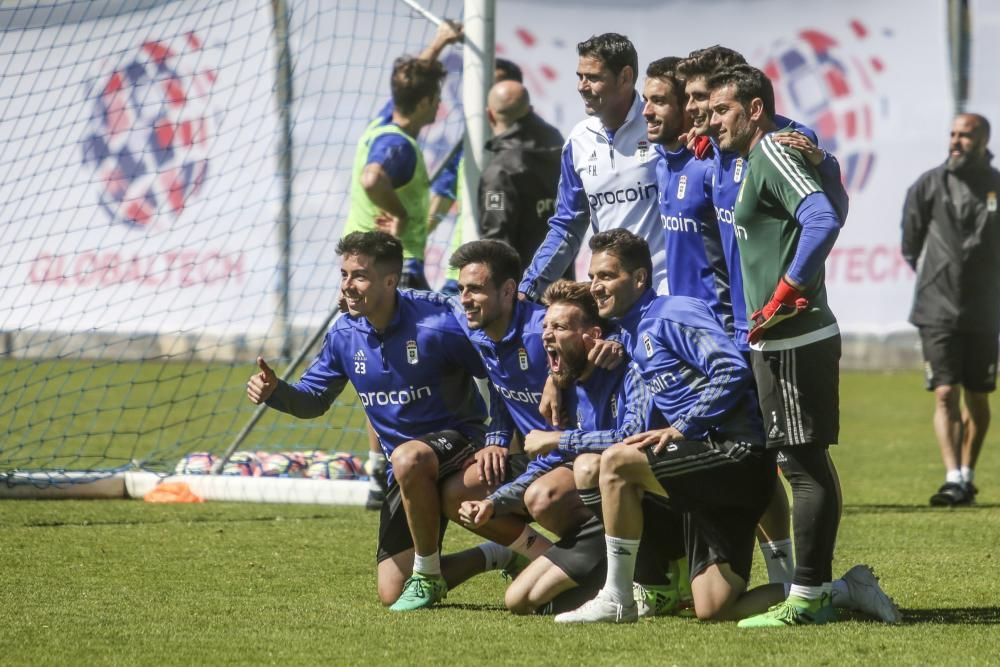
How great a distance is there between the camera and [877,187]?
18.5 m

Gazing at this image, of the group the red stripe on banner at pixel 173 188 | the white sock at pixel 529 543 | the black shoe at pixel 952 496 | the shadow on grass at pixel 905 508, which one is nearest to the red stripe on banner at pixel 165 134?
the red stripe on banner at pixel 173 188

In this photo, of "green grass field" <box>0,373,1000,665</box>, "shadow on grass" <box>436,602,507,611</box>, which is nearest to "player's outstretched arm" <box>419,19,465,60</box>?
"green grass field" <box>0,373,1000,665</box>

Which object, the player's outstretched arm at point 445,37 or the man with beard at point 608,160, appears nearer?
the man with beard at point 608,160

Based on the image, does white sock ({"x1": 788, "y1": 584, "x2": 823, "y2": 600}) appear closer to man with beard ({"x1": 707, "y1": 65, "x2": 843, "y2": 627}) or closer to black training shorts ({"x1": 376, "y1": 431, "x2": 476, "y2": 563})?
man with beard ({"x1": 707, "y1": 65, "x2": 843, "y2": 627})

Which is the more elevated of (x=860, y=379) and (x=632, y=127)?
(x=632, y=127)

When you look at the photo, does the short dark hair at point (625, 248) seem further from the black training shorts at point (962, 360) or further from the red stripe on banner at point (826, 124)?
the red stripe on banner at point (826, 124)

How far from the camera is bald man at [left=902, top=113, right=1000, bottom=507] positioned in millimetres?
9094

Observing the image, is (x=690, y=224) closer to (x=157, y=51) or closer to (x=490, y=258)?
(x=490, y=258)

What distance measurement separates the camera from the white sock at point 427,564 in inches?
230

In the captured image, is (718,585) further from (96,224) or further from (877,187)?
(877,187)

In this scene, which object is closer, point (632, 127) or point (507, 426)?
point (507, 426)

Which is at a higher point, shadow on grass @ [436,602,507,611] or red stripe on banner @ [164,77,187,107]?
red stripe on banner @ [164,77,187,107]

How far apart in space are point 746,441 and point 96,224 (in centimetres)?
710

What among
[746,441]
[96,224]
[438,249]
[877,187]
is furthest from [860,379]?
[746,441]
